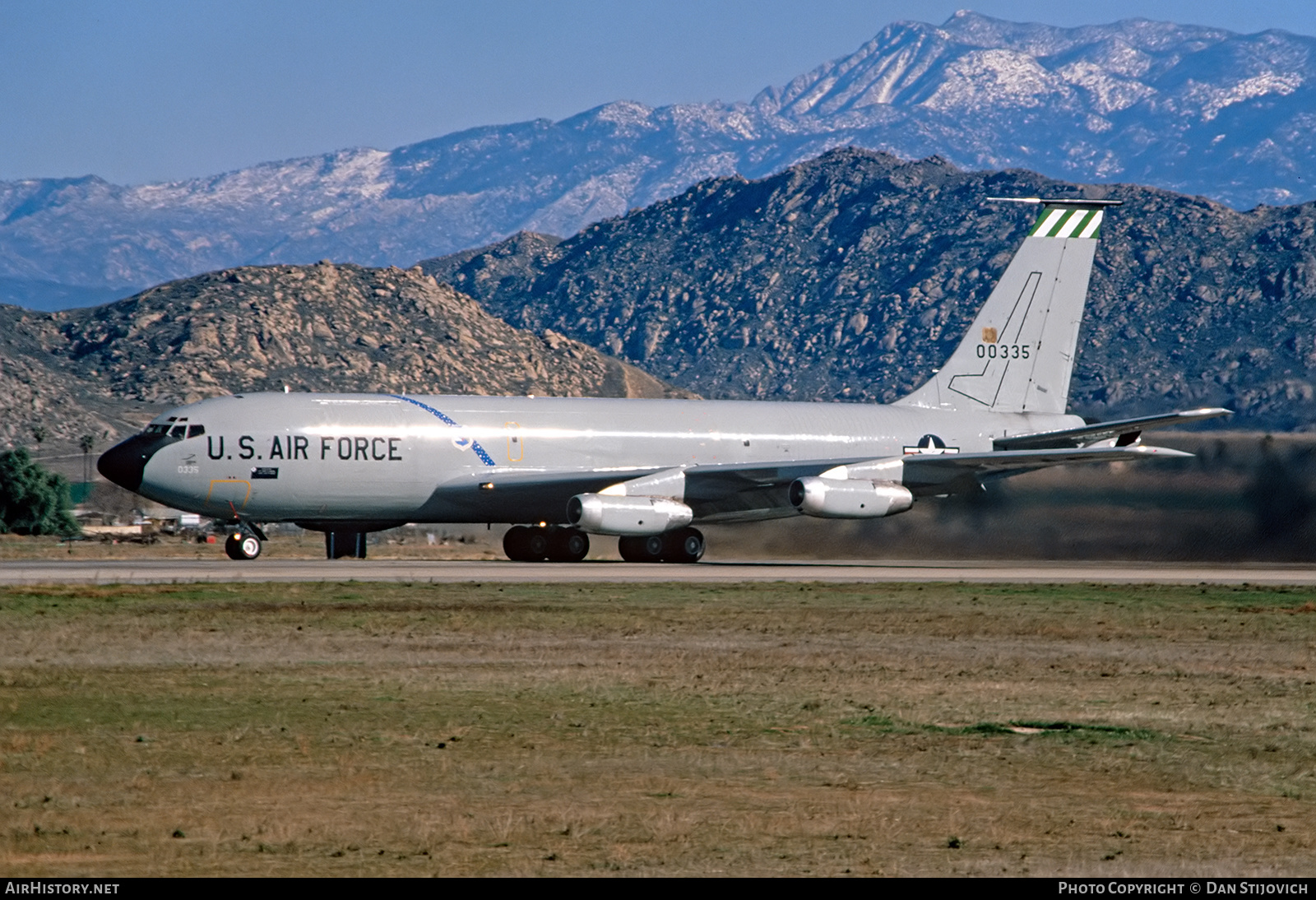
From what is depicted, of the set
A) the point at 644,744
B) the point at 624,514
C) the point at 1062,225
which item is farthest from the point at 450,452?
the point at 644,744

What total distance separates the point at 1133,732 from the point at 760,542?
122ft

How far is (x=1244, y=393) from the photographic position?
61875 mm

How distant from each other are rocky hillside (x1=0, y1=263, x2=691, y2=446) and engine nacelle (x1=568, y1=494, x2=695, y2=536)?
119 m

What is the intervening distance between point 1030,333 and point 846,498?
12.0 m

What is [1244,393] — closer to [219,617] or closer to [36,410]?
[219,617]

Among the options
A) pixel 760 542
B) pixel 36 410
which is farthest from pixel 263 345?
pixel 760 542

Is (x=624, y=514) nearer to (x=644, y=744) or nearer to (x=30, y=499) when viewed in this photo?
(x=644, y=744)

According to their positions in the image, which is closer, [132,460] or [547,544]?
[132,460]

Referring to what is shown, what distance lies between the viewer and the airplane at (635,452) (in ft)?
150

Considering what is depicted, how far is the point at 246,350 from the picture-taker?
174 m

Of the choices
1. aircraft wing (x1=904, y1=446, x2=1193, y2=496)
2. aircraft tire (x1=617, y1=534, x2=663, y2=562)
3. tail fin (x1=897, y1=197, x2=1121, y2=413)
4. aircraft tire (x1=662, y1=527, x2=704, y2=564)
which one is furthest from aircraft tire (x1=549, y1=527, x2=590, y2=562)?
tail fin (x1=897, y1=197, x2=1121, y2=413)

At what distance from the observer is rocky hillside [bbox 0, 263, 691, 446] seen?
165 metres

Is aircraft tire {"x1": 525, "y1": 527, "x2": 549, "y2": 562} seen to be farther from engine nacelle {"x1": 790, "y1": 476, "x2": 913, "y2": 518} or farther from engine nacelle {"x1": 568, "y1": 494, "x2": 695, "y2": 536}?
engine nacelle {"x1": 790, "y1": 476, "x2": 913, "y2": 518}

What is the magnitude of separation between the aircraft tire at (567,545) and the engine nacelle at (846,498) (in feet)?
20.9
